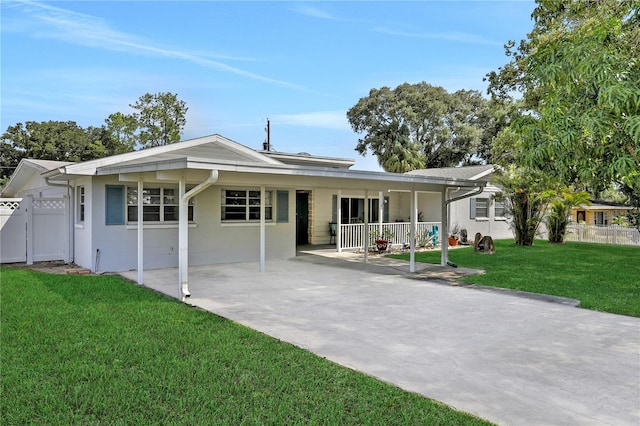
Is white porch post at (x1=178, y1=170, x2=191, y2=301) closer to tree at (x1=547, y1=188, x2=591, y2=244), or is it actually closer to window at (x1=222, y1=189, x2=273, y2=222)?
window at (x1=222, y1=189, x2=273, y2=222)

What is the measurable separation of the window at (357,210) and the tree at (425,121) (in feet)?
59.1

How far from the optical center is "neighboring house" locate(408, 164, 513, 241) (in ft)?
63.6

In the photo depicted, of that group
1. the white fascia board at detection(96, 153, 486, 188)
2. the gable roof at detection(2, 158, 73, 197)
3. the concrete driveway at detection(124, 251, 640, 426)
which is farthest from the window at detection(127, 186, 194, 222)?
the gable roof at detection(2, 158, 73, 197)

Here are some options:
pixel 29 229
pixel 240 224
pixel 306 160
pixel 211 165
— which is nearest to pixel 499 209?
pixel 306 160

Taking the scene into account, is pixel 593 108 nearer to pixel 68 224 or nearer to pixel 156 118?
pixel 68 224

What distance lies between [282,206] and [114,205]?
4.68m

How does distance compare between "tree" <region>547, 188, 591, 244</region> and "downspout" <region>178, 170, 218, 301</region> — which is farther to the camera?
"tree" <region>547, 188, 591, 244</region>

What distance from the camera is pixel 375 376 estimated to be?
415 centimetres

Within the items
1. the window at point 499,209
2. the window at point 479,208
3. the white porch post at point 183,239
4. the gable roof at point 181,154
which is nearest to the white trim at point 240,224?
the gable roof at point 181,154

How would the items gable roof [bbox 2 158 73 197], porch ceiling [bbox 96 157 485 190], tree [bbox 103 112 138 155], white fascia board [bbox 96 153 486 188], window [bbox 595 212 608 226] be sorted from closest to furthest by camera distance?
white fascia board [bbox 96 153 486 188] → porch ceiling [bbox 96 157 485 190] → gable roof [bbox 2 158 73 197] → tree [bbox 103 112 138 155] → window [bbox 595 212 608 226]

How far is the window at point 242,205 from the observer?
12086mm

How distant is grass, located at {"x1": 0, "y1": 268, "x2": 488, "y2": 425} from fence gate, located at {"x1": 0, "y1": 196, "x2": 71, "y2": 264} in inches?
246

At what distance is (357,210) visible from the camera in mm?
18234

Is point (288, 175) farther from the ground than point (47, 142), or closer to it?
closer to it
